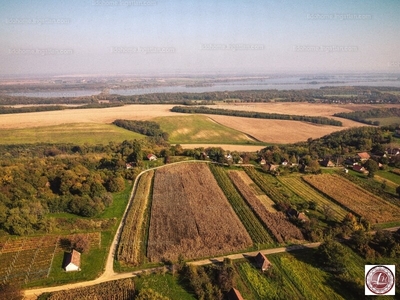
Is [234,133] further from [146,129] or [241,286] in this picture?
[241,286]

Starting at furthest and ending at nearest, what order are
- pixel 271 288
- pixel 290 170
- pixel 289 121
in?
pixel 289 121 < pixel 290 170 < pixel 271 288

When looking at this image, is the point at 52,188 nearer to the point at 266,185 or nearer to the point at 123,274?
the point at 123,274

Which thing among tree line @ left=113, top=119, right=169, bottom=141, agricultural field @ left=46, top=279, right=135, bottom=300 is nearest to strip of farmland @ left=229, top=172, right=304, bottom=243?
agricultural field @ left=46, top=279, right=135, bottom=300

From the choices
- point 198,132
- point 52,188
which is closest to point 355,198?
point 52,188

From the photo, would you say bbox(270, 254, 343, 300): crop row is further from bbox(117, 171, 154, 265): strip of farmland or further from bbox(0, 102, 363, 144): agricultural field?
bbox(0, 102, 363, 144): agricultural field

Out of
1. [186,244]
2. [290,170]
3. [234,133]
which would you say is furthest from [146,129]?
[186,244]

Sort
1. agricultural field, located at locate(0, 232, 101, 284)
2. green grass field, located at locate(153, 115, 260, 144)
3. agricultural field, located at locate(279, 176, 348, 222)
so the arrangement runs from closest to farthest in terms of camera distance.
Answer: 1. agricultural field, located at locate(0, 232, 101, 284)
2. agricultural field, located at locate(279, 176, 348, 222)
3. green grass field, located at locate(153, 115, 260, 144)
